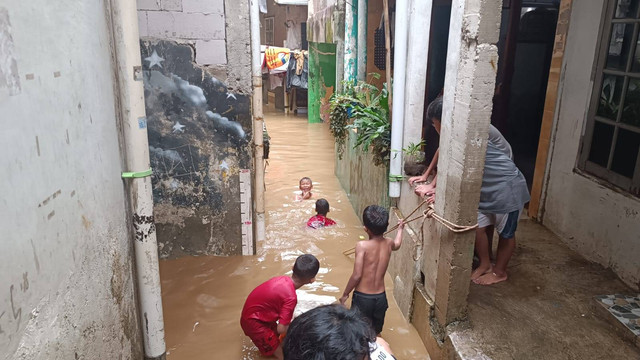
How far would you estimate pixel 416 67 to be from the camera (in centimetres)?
402

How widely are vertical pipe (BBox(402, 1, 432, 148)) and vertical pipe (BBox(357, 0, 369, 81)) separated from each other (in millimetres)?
2336

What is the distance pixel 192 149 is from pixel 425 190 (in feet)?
9.11

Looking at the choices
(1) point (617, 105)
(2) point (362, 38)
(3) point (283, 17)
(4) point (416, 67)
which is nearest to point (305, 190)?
(2) point (362, 38)

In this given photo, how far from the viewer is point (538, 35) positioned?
748 cm

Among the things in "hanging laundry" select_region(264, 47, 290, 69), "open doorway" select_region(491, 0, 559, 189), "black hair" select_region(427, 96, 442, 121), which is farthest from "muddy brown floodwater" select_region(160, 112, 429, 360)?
"hanging laundry" select_region(264, 47, 290, 69)

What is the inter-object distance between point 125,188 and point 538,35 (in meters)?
7.29

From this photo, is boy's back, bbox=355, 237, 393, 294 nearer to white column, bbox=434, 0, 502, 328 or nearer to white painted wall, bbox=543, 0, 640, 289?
white column, bbox=434, 0, 502, 328

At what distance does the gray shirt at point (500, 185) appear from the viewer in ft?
11.8

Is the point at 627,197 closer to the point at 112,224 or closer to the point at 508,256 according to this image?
the point at 508,256

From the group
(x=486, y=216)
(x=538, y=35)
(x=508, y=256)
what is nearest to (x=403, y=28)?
(x=486, y=216)

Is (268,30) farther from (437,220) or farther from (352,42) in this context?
(437,220)

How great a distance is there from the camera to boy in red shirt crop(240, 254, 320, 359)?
139 inches

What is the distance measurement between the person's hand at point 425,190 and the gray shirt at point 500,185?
418 mm

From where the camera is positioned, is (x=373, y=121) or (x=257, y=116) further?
(x=257, y=116)
